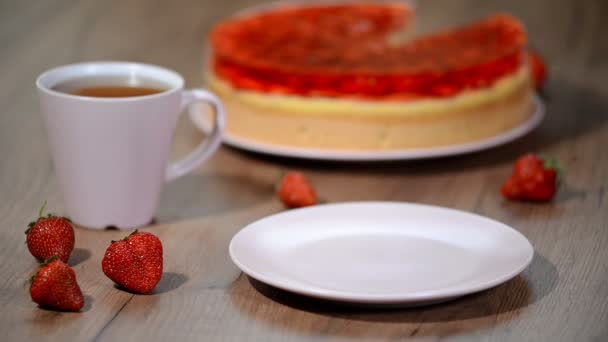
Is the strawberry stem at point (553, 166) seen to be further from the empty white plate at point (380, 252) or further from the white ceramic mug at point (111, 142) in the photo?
the white ceramic mug at point (111, 142)

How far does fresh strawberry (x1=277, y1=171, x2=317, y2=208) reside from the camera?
6.81 feet

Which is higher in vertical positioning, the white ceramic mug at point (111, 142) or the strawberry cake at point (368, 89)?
the white ceramic mug at point (111, 142)

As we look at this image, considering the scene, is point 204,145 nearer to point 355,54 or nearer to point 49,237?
point 49,237

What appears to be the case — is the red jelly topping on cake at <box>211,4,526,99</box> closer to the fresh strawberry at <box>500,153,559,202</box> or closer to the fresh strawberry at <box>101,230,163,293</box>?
the fresh strawberry at <box>500,153,559,202</box>

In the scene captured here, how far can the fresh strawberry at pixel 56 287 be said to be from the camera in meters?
1.50

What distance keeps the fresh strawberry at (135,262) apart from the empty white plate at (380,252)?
130 mm

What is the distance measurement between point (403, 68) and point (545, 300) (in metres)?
0.86

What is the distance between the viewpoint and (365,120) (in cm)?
232

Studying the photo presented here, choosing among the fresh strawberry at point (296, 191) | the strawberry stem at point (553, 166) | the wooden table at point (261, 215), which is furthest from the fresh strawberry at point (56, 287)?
the strawberry stem at point (553, 166)

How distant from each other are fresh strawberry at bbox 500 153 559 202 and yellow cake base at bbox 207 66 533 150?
0.93 ft

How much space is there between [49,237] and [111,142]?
0.74 feet

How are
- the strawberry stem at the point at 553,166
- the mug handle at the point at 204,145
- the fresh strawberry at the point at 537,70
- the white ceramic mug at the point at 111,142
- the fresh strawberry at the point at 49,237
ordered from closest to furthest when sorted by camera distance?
the fresh strawberry at the point at 49,237 → the white ceramic mug at the point at 111,142 → the mug handle at the point at 204,145 → the strawberry stem at the point at 553,166 → the fresh strawberry at the point at 537,70

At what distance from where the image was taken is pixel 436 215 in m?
1.82

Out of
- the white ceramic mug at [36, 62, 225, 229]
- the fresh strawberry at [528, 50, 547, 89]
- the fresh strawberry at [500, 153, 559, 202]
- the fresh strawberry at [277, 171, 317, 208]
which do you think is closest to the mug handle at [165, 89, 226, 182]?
the white ceramic mug at [36, 62, 225, 229]
